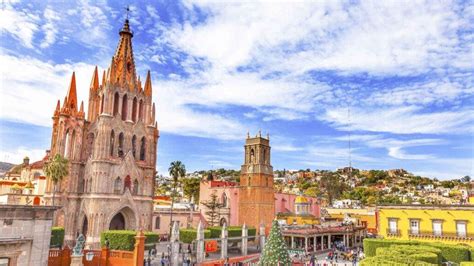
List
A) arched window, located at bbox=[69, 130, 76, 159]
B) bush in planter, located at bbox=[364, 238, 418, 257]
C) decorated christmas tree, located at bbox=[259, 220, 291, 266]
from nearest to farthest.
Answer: decorated christmas tree, located at bbox=[259, 220, 291, 266] < bush in planter, located at bbox=[364, 238, 418, 257] < arched window, located at bbox=[69, 130, 76, 159]

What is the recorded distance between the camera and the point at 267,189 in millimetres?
55438

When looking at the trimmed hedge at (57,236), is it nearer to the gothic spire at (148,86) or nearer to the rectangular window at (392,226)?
the gothic spire at (148,86)

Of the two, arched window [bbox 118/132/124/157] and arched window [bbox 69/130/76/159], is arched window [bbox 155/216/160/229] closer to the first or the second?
arched window [bbox 118/132/124/157]

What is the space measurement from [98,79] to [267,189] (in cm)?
2915

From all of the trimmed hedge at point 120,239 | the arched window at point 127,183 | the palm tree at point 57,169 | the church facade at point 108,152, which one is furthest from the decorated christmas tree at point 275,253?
the palm tree at point 57,169

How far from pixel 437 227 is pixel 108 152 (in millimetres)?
36126

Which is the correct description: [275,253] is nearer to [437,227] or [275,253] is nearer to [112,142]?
[437,227]

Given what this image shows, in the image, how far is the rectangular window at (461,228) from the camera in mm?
33719

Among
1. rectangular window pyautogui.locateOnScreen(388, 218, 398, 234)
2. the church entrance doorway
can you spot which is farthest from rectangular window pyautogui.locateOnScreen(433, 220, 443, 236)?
the church entrance doorway

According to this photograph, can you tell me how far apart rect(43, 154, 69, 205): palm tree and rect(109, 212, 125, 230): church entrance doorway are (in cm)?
744

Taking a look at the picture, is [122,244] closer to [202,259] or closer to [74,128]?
[202,259]

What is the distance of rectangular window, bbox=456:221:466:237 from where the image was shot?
33.7 meters

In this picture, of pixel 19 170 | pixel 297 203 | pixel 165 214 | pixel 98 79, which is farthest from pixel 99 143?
pixel 19 170

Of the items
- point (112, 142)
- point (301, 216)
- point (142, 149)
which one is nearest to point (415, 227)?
point (301, 216)
